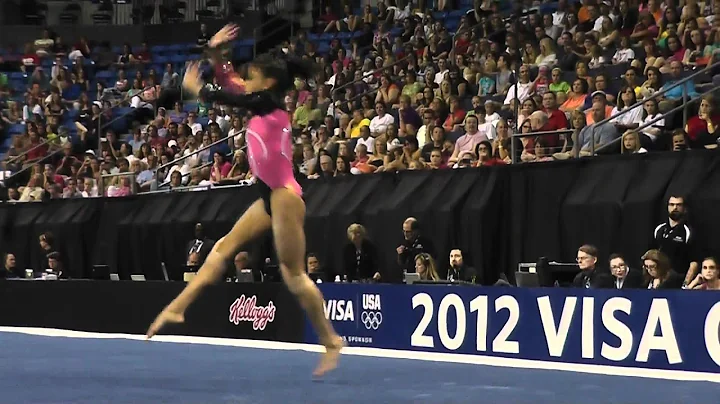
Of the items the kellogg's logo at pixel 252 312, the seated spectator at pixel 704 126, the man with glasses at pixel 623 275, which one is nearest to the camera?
the man with glasses at pixel 623 275

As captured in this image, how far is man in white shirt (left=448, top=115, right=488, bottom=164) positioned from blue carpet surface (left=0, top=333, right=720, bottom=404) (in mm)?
3900

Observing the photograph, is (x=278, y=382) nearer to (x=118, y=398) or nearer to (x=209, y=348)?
(x=118, y=398)

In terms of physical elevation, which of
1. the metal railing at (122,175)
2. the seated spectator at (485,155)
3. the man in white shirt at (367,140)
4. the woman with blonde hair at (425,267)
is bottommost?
the woman with blonde hair at (425,267)

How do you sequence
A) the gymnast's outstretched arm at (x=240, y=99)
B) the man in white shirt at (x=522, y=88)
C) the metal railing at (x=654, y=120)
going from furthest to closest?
the man in white shirt at (x=522, y=88) < the metal railing at (x=654, y=120) < the gymnast's outstretched arm at (x=240, y=99)

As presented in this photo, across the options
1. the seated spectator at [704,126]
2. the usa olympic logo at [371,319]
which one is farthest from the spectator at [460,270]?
the seated spectator at [704,126]

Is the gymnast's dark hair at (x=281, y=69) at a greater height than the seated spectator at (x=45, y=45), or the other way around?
the seated spectator at (x=45, y=45)

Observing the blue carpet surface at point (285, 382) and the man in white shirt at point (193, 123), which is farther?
the man in white shirt at point (193, 123)

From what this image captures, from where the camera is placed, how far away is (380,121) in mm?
18859

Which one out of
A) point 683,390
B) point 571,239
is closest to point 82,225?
point 571,239

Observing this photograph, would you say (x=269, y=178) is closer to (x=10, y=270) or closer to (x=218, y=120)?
(x=10, y=270)

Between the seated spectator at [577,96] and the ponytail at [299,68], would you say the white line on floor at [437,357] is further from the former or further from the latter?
the seated spectator at [577,96]

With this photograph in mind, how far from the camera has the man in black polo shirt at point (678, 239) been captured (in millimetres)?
12219

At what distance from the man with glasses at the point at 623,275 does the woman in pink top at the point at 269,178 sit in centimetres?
405

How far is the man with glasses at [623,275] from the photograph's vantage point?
12.0 m
